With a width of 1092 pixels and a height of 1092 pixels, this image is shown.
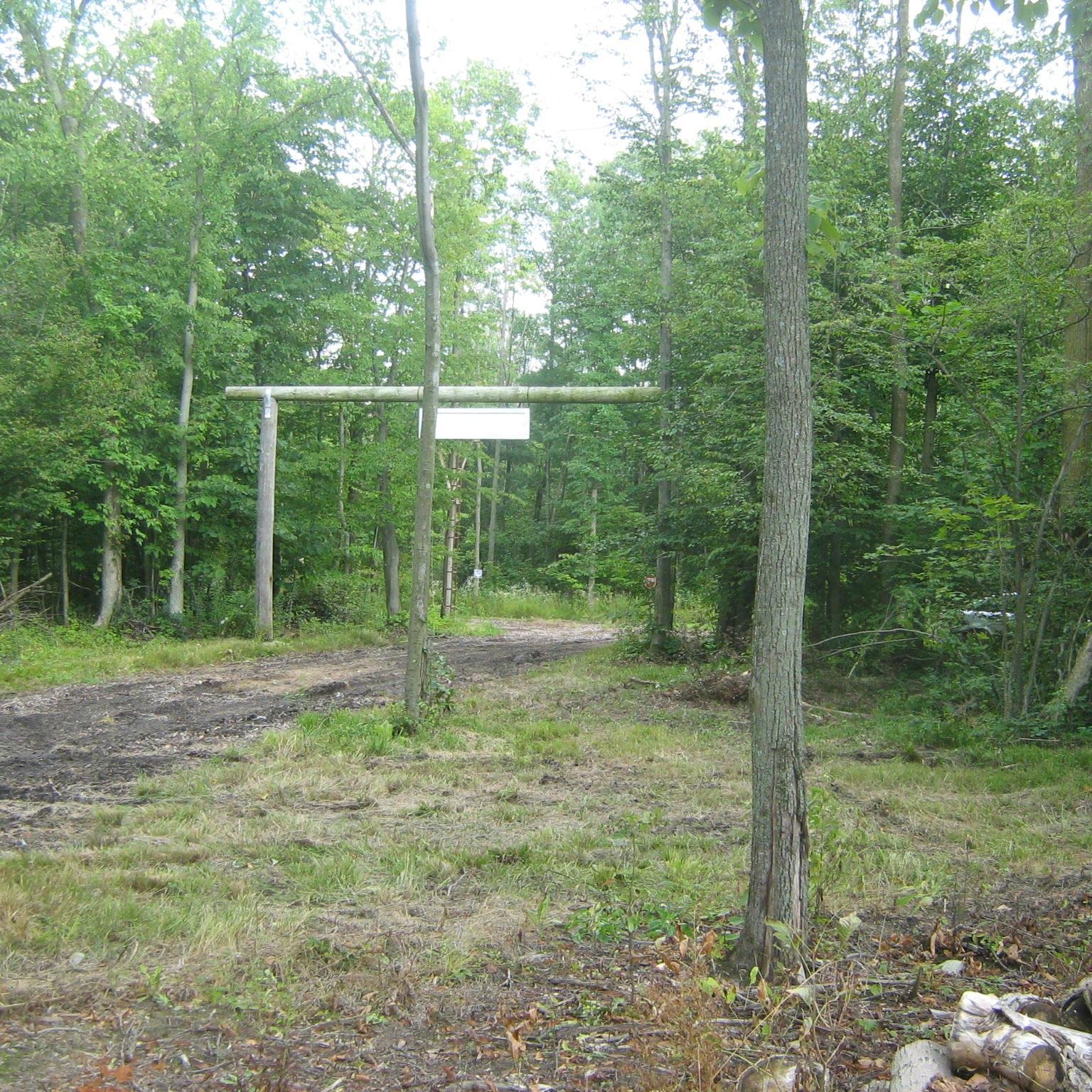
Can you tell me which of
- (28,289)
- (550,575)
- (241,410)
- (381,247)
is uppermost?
(381,247)

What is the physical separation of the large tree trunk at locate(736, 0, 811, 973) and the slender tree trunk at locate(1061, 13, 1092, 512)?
576 cm

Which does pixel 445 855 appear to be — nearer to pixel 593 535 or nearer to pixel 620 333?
pixel 620 333

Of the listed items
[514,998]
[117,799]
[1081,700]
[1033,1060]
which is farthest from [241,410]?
[1033,1060]

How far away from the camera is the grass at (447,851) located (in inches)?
178

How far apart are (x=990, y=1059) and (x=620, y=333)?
1814 centimetres

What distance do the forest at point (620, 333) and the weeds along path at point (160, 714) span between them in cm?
354

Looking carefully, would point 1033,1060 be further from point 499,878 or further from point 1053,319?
point 1053,319

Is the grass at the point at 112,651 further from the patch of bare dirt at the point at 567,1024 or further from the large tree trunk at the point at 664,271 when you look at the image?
the patch of bare dirt at the point at 567,1024

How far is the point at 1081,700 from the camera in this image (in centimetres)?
960

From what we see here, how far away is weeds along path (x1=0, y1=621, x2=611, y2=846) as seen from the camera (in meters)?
8.03

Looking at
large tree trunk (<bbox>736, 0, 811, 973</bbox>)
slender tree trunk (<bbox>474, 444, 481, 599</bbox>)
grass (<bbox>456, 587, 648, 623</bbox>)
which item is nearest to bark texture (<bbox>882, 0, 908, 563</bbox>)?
large tree trunk (<bbox>736, 0, 811, 973</bbox>)

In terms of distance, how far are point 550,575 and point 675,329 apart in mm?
21787

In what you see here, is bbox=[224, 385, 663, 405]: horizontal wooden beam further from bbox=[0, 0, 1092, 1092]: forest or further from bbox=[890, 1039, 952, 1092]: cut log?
bbox=[890, 1039, 952, 1092]: cut log

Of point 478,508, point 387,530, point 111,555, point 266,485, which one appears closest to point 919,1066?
point 266,485
